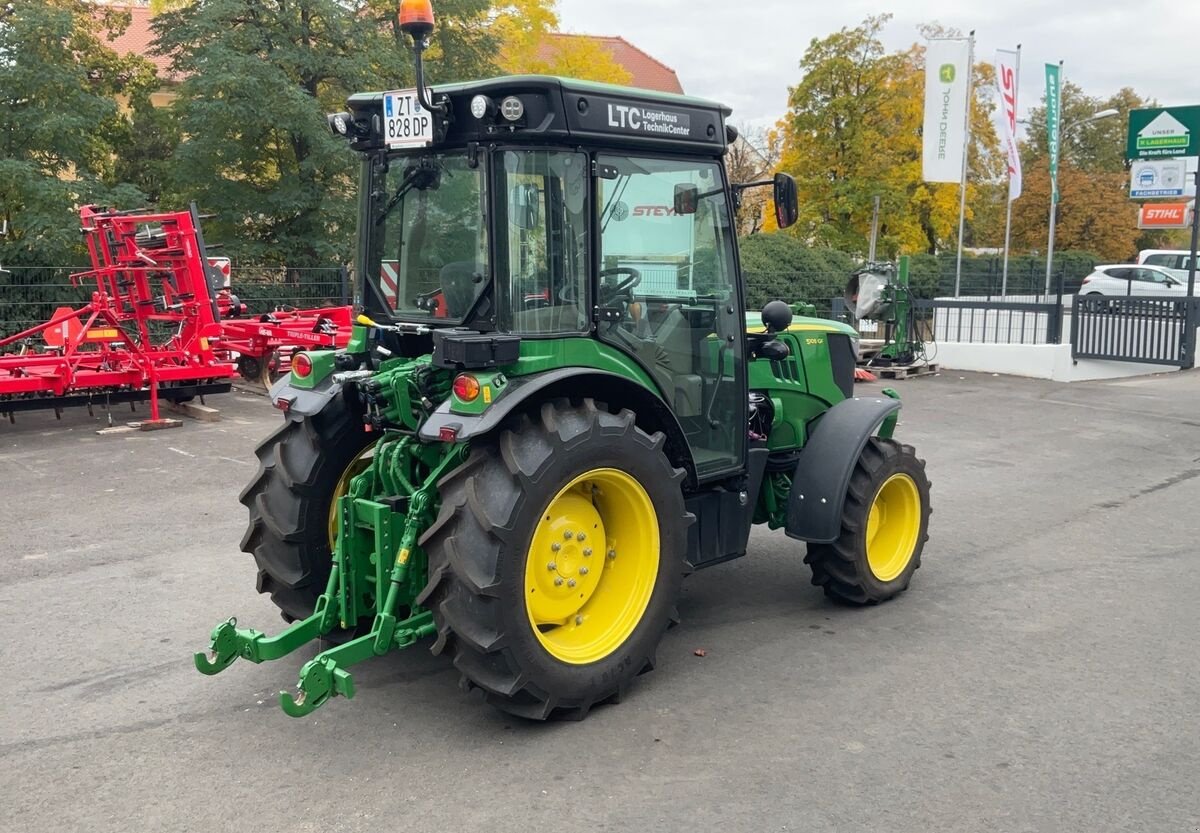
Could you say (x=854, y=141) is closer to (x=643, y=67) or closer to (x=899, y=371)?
(x=899, y=371)

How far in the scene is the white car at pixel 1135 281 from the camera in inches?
1084

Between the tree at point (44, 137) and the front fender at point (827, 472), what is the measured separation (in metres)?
11.1

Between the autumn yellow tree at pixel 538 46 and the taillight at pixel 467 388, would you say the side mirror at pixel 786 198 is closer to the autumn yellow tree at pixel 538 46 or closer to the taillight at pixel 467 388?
the taillight at pixel 467 388

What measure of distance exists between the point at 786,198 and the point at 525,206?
1317mm

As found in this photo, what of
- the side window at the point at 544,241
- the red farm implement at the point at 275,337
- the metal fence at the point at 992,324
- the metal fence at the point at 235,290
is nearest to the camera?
the side window at the point at 544,241

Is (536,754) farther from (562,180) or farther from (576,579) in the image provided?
(562,180)

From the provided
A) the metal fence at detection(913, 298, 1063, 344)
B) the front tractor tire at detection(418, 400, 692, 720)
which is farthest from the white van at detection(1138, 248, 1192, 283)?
the front tractor tire at detection(418, 400, 692, 720)

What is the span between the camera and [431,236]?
4.50 m

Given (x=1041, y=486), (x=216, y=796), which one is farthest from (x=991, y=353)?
(x=216, y=796)

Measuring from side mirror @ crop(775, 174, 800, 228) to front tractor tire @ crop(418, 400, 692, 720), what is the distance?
49.5 inches

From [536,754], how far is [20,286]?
12016mm

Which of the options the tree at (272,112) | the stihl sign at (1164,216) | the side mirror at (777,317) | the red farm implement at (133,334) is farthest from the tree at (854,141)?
the side mirror at (777,317)

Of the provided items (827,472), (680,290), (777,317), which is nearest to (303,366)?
(680,290)

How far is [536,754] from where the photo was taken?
3.85 meters
